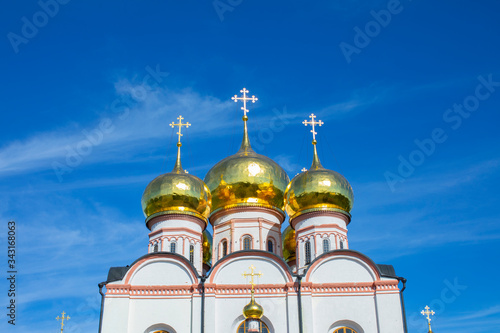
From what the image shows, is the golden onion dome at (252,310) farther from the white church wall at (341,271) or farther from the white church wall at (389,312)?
the white church wall at (389,312)

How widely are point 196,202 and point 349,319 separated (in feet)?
20.2

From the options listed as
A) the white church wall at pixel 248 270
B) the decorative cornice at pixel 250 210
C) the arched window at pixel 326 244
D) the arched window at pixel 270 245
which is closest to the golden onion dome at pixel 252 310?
the white church wall at pixel 248 270

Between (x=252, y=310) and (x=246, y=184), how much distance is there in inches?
220

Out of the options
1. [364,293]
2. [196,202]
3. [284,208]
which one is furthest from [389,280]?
[196,202]

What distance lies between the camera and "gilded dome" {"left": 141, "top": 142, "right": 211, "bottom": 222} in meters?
19.8

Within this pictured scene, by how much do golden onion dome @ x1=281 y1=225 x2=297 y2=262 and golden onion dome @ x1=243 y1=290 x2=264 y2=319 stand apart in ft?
21.3

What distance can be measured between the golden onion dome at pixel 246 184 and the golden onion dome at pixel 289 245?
2.07 m

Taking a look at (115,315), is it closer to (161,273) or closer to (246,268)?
(161,273)

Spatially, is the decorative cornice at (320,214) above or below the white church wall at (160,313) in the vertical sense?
above

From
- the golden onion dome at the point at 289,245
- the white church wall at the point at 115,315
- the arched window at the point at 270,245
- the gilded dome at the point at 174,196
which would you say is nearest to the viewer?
the white church wall at the point at 115,315

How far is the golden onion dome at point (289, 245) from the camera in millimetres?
22000

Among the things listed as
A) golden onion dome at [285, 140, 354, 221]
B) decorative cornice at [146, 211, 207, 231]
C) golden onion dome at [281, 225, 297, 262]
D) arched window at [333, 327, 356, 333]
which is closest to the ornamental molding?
arched window at [333, 327, 356, 333]

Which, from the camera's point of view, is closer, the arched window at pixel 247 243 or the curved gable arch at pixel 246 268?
the curved gable arch at pixel 246 268

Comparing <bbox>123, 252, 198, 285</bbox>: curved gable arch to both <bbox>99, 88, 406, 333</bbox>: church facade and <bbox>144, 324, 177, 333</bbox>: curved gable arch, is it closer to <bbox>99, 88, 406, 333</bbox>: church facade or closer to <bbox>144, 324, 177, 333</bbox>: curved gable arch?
<bbox>99, 88, 406, 333</bbox>: church facade
